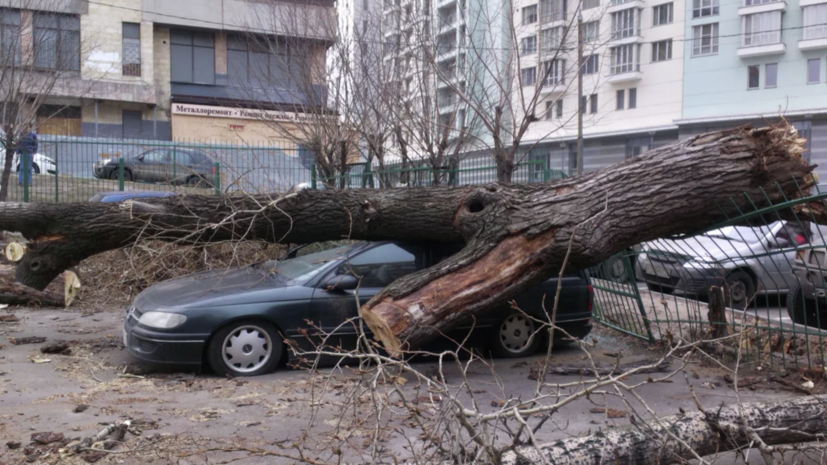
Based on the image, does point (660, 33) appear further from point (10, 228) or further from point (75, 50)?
point (10, 228)

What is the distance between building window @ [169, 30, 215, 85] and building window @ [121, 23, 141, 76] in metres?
1.48

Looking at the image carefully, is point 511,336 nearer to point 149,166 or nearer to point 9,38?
point 149,166

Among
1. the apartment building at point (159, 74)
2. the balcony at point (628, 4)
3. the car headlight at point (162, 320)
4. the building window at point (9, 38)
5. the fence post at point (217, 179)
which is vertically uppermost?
the balcony at point (628, 4)

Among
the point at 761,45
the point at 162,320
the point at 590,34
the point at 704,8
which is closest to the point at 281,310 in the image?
the point at 162,320

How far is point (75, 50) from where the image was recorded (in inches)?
665

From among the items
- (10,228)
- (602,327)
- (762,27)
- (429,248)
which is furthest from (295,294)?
(762,27)

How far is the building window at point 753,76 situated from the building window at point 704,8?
3870 millimetres

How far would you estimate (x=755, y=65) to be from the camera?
38594 millimetres

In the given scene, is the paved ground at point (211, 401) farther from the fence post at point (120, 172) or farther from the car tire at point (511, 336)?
the fence post at point (120, 172)

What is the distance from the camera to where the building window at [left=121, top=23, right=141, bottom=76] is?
101ft

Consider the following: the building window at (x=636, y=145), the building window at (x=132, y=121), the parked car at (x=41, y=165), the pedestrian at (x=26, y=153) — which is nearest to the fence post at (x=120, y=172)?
the parked car at (x=41, y=165)

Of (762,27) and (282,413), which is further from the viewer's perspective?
(762,27)

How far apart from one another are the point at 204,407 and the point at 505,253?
271 centimetres

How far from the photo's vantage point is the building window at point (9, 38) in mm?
13781
